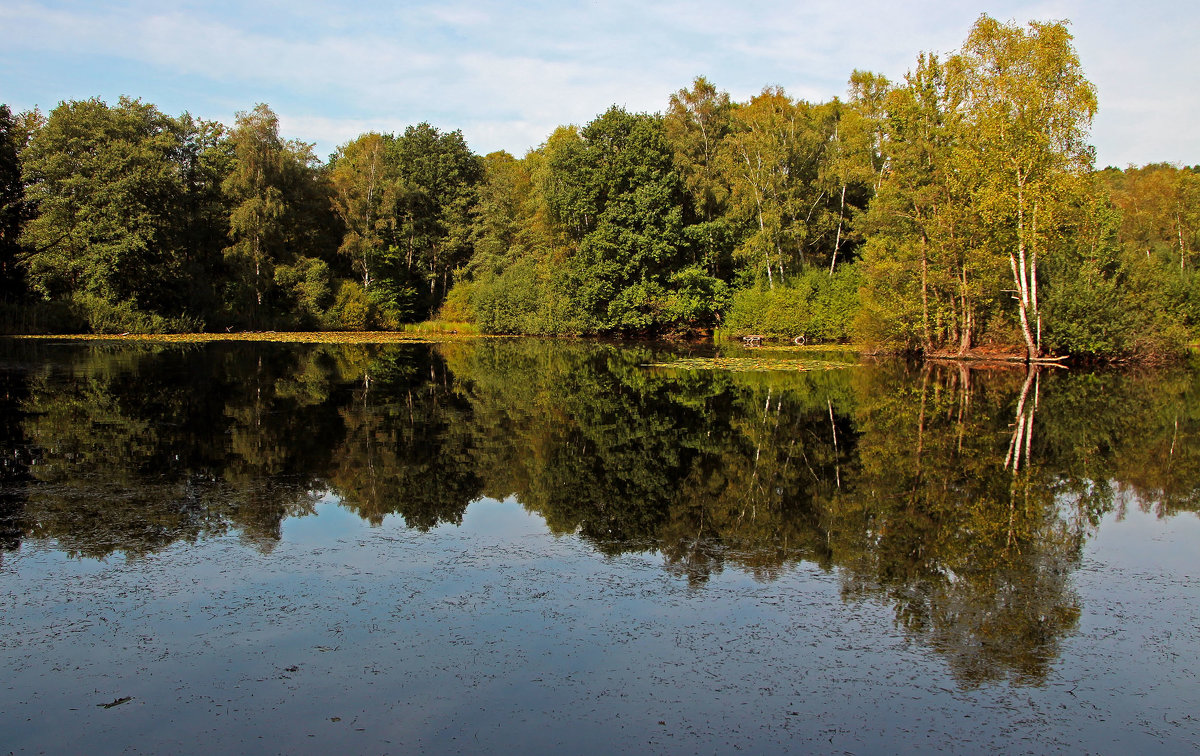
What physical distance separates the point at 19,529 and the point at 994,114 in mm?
28949

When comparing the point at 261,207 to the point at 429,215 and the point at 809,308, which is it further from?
the point at 809,308

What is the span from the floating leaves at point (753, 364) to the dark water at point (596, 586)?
11.9 metres

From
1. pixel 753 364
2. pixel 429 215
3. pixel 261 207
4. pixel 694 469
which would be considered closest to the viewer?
pixel 694 469

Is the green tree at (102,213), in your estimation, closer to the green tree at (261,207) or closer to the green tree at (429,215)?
the green tree at (261,207)

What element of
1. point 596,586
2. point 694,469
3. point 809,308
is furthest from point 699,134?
point 596,586

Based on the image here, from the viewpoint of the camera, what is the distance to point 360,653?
5.56 m

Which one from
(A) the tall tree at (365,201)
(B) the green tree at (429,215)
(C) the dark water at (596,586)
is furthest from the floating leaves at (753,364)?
(B) the green tree at (429,215)

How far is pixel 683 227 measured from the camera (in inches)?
1842

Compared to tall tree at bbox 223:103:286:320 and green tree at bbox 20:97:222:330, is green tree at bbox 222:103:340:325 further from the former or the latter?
green tree at bbox 20:97:222:330

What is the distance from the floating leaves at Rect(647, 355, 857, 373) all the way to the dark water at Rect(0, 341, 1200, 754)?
1192 centimetres

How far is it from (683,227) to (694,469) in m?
37.0

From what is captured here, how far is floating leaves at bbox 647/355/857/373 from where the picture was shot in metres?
27.0

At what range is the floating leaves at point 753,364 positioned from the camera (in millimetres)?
26969

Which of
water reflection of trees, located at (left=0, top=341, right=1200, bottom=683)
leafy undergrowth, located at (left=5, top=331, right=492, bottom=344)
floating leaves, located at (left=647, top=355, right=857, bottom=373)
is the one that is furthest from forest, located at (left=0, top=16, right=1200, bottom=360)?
water reflection of trees, located at (left=0, top=341, right=1200, bottom=683)
